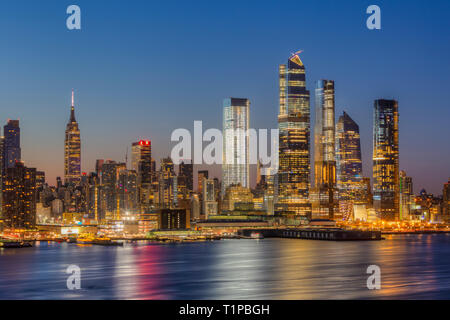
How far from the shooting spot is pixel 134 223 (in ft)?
654

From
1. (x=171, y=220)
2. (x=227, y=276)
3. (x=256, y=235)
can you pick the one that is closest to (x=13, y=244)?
(x=171, y=220)

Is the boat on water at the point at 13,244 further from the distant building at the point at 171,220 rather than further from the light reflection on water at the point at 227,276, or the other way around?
the distant building at the point at 171,220

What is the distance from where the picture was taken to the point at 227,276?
78875mm

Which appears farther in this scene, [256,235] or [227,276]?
[256,235]

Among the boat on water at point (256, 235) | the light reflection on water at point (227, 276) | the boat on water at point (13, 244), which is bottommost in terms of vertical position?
the boat on water at point (256, 235)

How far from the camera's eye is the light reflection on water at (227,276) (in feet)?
205

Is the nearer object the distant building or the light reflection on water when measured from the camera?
the light reflection on water

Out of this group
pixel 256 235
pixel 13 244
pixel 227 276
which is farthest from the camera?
pixel 256 235

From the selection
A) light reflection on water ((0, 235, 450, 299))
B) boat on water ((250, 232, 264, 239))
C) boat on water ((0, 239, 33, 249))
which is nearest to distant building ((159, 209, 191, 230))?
boat on water ((250, 232, 264, 239))

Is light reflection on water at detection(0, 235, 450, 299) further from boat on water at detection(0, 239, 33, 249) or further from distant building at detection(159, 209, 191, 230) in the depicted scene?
distant building at detection(159, 209, 191, 230)

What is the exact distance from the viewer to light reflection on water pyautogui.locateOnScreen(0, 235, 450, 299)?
62.5 m

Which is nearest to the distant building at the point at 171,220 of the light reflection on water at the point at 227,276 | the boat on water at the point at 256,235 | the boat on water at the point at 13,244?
the boat on water at the point at 256,235

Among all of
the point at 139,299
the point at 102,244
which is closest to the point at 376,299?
the point at 139,299

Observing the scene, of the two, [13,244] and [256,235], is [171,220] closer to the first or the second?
[256,235]
